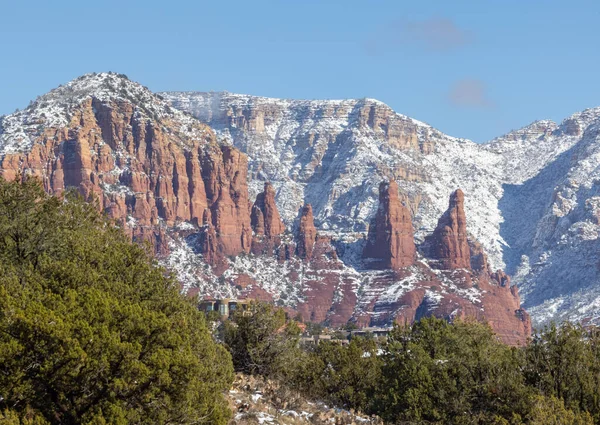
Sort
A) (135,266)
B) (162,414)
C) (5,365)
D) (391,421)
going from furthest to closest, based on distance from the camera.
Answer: (391,421) < (135,266) < (162,414) < (5,365)

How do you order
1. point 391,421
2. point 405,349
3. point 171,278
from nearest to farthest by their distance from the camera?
point 171,278 → point 391,421 → point 405,349

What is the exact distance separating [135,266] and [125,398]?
1101 centimetres

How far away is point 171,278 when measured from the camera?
172 ft

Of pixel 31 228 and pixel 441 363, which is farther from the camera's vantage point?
pixel 441 363

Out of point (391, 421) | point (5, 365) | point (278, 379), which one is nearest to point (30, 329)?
point (5, 365)

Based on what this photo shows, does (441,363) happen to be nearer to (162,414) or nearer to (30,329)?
(162,414)

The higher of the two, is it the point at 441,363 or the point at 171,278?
the point at 171,278

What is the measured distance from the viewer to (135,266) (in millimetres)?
48031

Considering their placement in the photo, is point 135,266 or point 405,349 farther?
point 405,349

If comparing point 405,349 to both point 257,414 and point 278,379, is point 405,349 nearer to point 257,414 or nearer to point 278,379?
point 278,379

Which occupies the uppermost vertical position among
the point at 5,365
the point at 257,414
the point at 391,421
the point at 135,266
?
the point at 135,266

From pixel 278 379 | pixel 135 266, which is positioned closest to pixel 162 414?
pixel 135 266

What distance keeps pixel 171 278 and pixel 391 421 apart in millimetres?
20942

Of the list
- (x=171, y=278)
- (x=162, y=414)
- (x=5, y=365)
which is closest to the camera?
(x=5, y=365)
